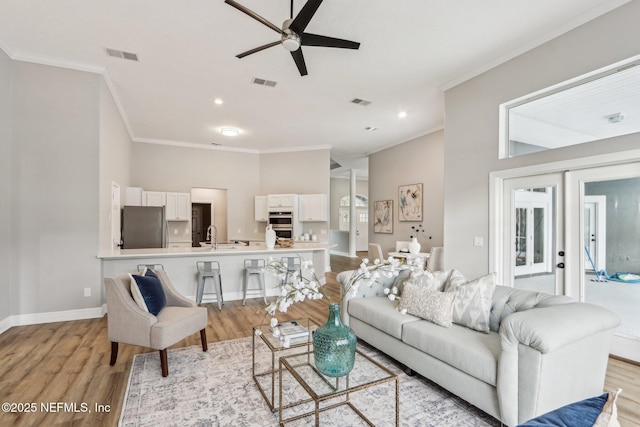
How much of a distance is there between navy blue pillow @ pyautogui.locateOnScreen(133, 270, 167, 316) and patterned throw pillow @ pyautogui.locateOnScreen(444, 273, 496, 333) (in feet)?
8.80

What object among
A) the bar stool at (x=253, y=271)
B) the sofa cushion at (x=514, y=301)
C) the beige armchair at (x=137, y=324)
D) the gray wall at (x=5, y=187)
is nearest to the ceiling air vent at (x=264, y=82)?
the bar stool at (x=253, y=271)

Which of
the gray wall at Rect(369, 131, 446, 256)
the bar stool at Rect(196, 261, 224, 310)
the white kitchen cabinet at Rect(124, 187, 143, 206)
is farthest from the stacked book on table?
the white kitchen cabinet at Rect(124, 187, 143, 206)

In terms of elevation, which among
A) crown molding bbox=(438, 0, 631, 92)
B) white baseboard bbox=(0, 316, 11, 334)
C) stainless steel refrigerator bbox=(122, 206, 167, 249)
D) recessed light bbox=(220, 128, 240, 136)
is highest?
crown molding bbox=(438, 0, 631, 92)

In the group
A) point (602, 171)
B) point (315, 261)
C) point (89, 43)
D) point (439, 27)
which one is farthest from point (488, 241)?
point (89, 43)

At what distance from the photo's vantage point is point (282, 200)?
7.86 meters

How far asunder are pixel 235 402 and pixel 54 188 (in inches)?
147

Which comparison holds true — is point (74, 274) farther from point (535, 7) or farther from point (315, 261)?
point (535, 7)

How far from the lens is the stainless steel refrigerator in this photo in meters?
5.71

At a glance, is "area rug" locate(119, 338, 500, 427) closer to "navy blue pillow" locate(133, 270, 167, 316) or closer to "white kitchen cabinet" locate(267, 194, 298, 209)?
"navy blue pillow" locate(133, 270, 167, 316)

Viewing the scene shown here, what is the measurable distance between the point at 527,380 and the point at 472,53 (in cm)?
348

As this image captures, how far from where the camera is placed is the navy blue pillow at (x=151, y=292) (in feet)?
9.36

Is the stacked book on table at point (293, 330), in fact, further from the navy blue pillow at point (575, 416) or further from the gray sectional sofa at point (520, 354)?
the navy blue pillow at point (575, 416)

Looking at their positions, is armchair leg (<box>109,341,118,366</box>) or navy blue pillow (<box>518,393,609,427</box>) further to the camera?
armchair leg (<box>109,341,118,366</box>)

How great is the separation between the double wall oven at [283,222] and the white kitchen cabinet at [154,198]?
250cm
